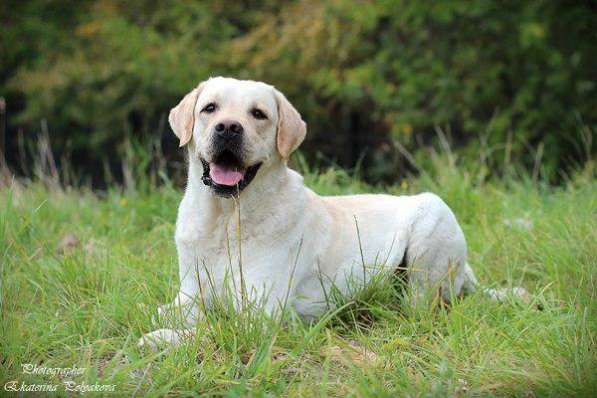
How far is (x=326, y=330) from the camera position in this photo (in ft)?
10.1

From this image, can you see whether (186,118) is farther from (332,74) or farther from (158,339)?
(332,74)

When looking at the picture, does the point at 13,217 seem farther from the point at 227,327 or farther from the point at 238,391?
the point at 238,391

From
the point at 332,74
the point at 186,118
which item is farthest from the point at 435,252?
the point at 332,74

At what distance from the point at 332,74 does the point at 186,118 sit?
6772 mm

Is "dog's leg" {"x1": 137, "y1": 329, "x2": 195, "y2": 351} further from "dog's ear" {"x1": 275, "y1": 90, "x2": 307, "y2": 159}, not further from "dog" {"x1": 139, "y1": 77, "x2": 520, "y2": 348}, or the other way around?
"dog's ear" {"x1": 275, "y1": 90, "x2": 307, "y2": 159}

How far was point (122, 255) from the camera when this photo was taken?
4.37m

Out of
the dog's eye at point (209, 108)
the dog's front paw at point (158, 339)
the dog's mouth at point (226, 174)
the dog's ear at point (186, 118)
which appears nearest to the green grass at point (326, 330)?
the dog's front paw at point (158, 339)

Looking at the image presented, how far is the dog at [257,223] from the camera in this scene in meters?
3.44

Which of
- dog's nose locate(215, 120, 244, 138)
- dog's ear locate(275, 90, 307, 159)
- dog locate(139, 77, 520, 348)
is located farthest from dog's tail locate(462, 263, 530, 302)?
dog's nose locate(215, 120, 244, 138)

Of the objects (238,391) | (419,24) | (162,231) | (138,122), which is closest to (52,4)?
(138,122)

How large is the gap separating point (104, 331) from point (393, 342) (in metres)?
1.32

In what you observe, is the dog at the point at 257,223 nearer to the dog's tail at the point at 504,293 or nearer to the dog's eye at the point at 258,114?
the dog's eye at the point at 258,114

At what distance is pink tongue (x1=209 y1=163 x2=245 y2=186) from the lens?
3.43 metres

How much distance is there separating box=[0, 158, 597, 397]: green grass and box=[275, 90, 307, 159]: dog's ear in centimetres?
82
